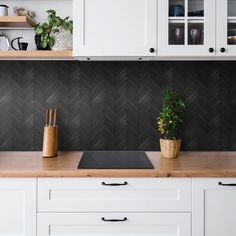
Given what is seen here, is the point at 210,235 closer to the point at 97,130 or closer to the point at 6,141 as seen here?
the point at 97,130

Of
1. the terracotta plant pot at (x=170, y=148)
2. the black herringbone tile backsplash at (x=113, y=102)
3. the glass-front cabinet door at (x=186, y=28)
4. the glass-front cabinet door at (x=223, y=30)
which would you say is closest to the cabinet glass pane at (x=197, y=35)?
the glass-front cabinet door at (x=186, y=28)

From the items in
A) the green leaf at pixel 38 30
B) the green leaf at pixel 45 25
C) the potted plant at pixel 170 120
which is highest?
the green leaf at pixel 45 25

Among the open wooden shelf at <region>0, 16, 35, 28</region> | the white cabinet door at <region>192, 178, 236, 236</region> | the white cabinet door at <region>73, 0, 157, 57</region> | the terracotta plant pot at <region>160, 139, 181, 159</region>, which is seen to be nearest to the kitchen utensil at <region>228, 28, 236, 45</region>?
the white cabinet door at <region>73, 0, 157, 57</region>

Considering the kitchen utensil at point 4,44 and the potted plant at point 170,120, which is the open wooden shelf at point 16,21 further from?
the potted plant at point 170,120

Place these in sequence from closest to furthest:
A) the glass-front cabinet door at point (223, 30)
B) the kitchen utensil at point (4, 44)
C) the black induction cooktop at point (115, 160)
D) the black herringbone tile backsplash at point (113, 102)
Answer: the black induction cooktop at point (115, 160) < the glass-front cabinet door at point (223, 30) < the kitchen utensil at point (4, 44) < the black herringbone tile backsplash at point (113, 102)

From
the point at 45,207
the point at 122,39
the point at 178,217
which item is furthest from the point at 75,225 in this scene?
the point at 122,39

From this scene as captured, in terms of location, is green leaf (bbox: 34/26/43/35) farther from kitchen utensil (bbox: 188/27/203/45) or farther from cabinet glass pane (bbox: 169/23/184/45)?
kitchen utensil (bbox: 188/27/203/45)

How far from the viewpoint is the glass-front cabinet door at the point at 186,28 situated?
87.6 inches

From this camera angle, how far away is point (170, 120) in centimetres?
240

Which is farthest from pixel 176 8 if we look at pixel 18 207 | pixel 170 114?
pixel 18 207

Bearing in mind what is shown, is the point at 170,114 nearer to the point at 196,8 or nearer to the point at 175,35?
the point at 175,35

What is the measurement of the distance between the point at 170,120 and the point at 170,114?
→ 0.04m

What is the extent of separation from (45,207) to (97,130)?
848 mm

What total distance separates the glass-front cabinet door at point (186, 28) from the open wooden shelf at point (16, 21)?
910 millimetres
